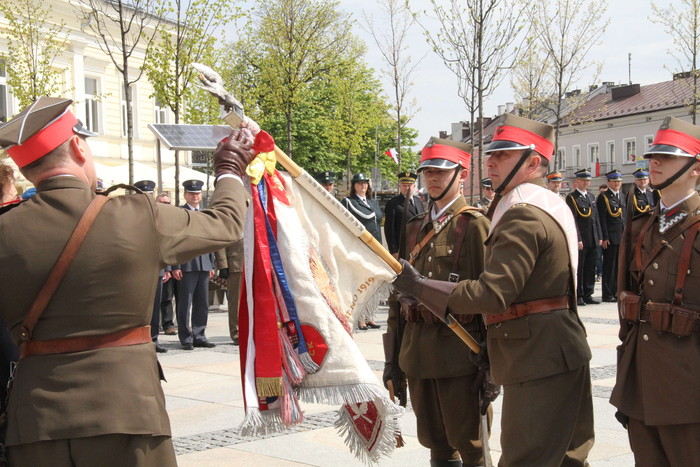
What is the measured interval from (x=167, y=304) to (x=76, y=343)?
9305mm

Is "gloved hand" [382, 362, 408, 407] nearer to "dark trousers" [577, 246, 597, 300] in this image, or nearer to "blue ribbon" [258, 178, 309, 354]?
"blue ribbon" [258, 178, 309, 354]

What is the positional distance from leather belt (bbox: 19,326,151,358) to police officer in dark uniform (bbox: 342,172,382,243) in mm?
9031

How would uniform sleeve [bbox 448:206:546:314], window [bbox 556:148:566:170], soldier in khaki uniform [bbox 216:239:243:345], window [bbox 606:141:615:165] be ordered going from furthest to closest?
window [bbox 556:148:566:170] < window [bbox 606:141:615:165] < soldier in khaki uniform [bbox 216:239:243:345] < uniform sleeve [bbox 448:206:546:314]

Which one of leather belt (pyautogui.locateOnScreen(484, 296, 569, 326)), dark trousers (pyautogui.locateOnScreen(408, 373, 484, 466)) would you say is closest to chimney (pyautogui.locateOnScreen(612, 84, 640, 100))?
dark trousers (pyautogui.locateOnScreen(408, 373, 484, 466))

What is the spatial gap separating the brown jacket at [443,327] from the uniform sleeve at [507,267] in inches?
30.8

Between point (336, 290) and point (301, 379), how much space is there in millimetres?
506

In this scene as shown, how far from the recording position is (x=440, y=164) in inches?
200

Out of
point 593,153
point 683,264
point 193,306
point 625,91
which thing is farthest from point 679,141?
point 593,153

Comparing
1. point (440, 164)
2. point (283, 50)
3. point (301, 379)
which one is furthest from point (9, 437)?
point (283, 50)

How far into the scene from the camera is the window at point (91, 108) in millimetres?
29484

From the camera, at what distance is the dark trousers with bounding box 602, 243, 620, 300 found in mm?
14930

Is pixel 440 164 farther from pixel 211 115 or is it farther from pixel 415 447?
pixel 211 115

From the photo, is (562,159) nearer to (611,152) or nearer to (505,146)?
(611,152)

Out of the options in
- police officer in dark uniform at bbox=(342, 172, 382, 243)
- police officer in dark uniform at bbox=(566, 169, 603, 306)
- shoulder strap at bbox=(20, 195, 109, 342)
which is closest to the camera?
shoulder strap at bbox=(20, 195, 109, 342)
